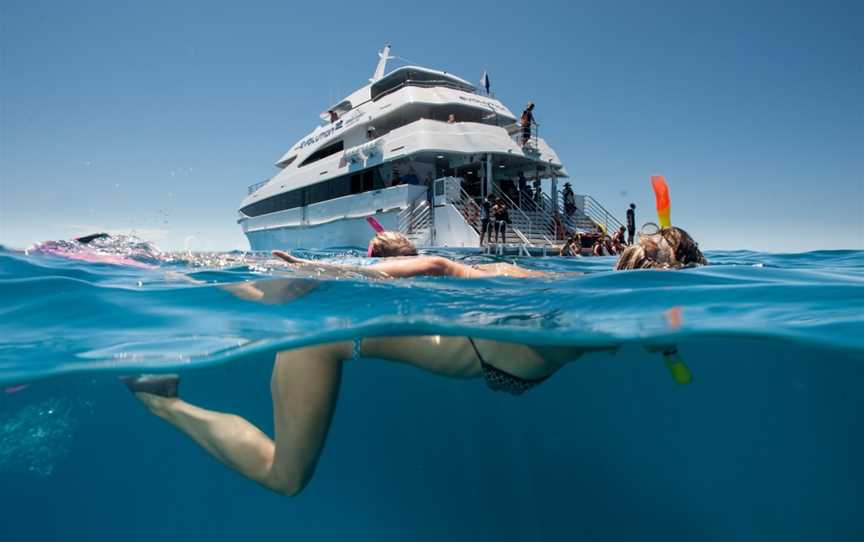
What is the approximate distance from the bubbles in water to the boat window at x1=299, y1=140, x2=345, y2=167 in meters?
20.8

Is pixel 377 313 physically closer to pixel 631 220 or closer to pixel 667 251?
pixel 667 251

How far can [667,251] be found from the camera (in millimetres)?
3648

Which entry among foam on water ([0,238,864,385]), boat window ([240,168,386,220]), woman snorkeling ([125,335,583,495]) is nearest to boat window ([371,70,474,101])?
boat window ([240,168,386,220])

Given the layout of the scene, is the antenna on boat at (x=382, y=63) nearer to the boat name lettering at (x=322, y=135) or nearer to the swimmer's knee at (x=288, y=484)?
the boat name lettering at (x=322, y=135)

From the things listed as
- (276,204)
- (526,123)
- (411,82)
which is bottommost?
(276,204)

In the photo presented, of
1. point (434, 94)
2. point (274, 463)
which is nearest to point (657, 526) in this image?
point (274, 463)

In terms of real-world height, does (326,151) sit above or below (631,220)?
above

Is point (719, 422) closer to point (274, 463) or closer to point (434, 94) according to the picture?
point (274, 463)

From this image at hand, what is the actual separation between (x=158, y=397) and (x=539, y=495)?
5680 mm

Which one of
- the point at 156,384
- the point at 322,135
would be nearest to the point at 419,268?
the point at 156,384

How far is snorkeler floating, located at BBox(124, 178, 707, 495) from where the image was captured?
2.73 metres

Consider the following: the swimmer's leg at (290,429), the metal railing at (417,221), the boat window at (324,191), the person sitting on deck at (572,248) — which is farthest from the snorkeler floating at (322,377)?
the boat window at (324,191)

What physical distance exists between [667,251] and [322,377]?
2.98m

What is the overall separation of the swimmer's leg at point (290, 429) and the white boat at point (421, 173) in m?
14.3
